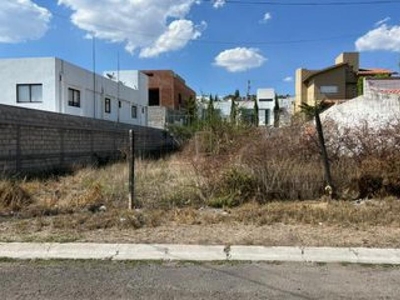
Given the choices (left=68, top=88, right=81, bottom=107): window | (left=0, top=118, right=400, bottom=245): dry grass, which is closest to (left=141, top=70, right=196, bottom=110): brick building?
(left=68, top=88, right=81, bottom=107): window

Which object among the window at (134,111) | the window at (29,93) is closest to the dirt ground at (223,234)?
the window at (29,93)

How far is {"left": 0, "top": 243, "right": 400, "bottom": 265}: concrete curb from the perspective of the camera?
280 inches

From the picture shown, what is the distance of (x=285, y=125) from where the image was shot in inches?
531

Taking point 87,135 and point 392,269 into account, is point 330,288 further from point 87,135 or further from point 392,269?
point 87,135

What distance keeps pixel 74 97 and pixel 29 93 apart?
127 inches

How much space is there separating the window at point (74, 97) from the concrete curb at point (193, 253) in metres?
25.5

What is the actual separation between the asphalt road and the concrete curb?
0.26 meters

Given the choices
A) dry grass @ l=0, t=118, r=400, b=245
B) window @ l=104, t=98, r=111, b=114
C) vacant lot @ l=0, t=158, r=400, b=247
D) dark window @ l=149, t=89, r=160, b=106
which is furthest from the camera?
dark window @ l=149, t=89, r=160, b=106

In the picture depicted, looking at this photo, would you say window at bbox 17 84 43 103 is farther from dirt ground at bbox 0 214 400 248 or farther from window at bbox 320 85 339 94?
window at bbox 320 85 339 94

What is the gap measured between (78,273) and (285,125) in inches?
328

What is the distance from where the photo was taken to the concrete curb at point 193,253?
280 inches

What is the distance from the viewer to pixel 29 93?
30.8 meters

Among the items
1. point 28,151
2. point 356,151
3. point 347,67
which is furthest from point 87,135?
point 347,67

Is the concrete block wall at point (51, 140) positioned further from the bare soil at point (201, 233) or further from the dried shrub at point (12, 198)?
the bare soil at point (201, 233)
